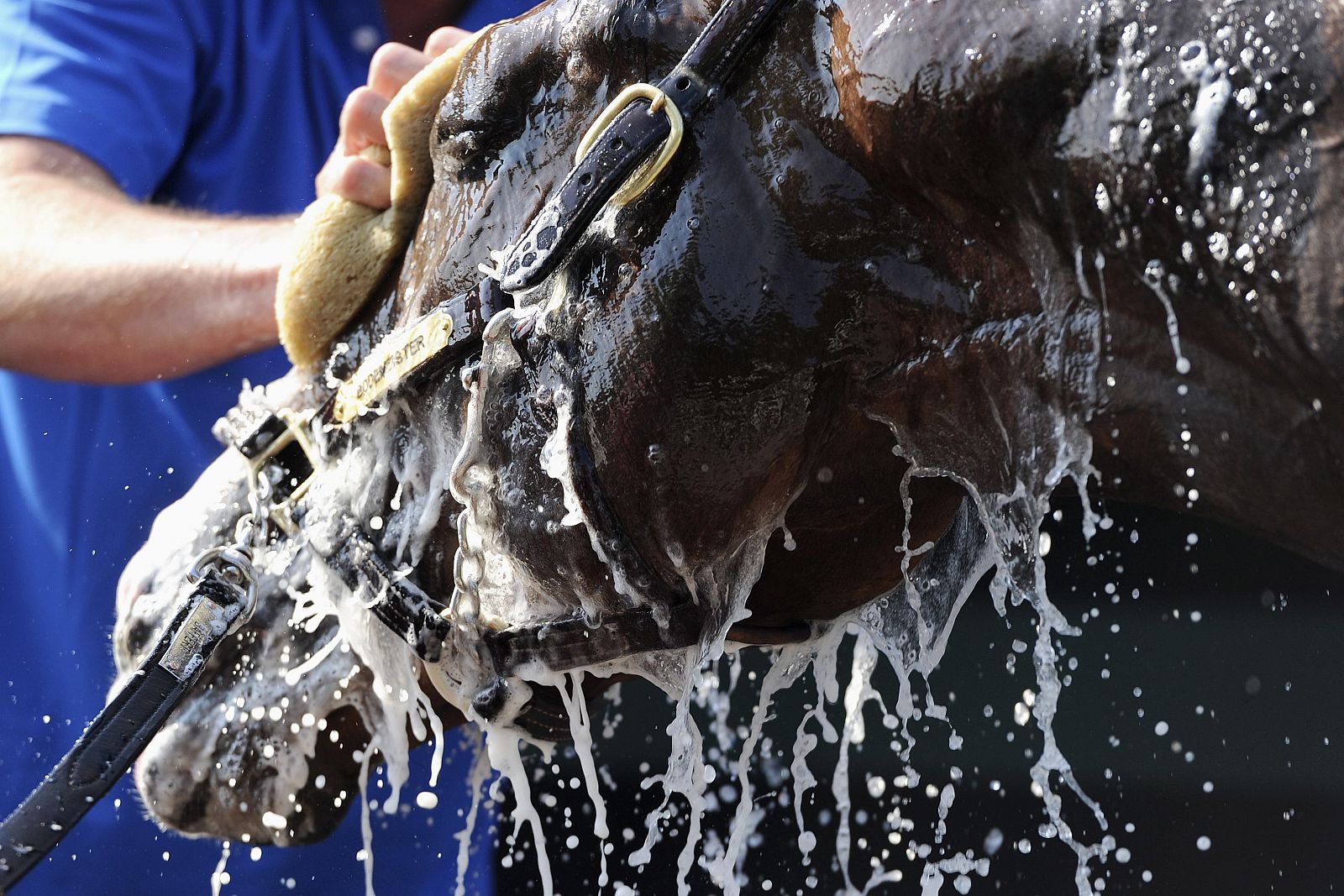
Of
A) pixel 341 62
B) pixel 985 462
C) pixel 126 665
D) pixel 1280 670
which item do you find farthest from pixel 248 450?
pixel 1280 670

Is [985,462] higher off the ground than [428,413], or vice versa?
[428,413]

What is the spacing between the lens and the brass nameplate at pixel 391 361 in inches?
39.2

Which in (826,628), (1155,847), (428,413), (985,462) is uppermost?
(428,413)

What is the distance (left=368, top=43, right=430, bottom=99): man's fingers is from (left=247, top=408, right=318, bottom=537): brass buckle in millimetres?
324

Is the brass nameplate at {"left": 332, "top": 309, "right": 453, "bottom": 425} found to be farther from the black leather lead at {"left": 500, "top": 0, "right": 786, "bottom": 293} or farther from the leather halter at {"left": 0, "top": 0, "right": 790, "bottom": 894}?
the black leather lead at {"left": 500, "top": 0, "right": 786, "bottom": 293}

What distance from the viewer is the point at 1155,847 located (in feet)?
6.82

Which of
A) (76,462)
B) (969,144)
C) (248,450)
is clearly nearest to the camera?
(969,144)

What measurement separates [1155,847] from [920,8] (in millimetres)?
1760

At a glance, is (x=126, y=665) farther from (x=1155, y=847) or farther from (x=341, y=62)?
(x=1155, y=847)

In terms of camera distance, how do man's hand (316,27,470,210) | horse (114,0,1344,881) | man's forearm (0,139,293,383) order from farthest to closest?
1. man's forearm (0,139,293,383)
2. man's hand (316,27,470,210)
3. horse (114,0,1344,881)

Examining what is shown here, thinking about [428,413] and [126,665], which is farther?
[126,665]

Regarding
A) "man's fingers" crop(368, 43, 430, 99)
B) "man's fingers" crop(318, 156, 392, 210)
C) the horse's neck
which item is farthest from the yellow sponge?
the horse's neck

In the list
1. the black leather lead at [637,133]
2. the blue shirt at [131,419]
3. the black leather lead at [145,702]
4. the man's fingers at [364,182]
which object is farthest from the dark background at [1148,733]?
the black leather lead at [637,133]

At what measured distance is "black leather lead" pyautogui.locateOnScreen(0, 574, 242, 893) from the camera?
117cm
